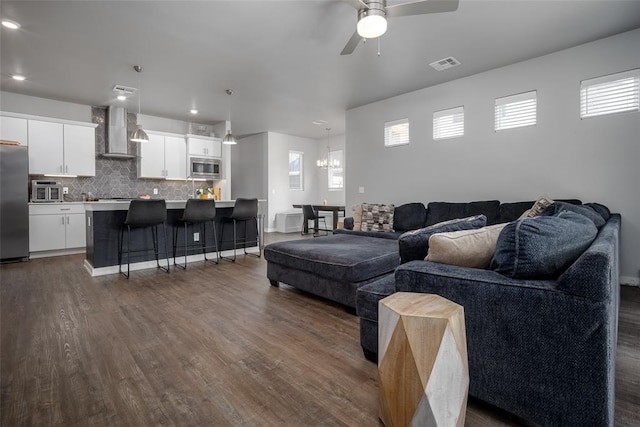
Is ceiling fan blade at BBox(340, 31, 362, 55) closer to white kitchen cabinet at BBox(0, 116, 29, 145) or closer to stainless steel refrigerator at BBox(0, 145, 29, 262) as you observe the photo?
stainless steel refrigerator at BBox(0, 145, 29, 262)

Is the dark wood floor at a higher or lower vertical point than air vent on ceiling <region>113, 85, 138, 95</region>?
lower

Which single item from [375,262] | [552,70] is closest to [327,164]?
[552,70]

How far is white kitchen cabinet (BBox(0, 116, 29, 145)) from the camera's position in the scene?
5.00 m

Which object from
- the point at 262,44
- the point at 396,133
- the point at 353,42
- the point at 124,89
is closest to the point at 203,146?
the point at 124,89

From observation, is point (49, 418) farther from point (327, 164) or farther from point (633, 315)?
point (327, 164)

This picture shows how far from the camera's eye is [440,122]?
16.6 feet

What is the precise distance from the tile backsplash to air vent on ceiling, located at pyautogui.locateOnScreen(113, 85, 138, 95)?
139 cm

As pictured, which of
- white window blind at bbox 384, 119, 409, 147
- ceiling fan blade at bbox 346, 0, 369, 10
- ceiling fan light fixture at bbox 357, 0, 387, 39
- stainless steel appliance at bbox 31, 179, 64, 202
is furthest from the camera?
white window blind at bbox 384, 119, 409, 147

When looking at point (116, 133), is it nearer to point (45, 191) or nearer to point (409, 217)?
point (45, 191)

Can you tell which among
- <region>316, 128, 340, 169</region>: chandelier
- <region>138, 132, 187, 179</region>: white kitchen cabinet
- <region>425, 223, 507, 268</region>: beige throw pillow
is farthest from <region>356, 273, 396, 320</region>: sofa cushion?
<region>316, 128, 340, 169</region>: chandelier

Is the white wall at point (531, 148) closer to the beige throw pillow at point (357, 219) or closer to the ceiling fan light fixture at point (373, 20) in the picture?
the beige throw pillow at point (357, 219)

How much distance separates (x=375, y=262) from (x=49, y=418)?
231 centimetres

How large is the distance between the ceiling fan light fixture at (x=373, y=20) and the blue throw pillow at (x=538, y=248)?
1.87 meters

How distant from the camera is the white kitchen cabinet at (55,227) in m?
5.12
